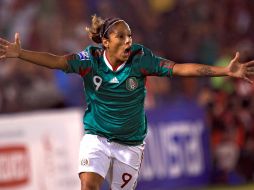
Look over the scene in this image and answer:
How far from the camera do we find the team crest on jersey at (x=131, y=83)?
26.1ft

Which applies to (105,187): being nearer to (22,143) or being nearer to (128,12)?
(22,143)

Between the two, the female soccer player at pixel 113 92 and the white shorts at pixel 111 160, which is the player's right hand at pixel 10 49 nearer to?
the female soccer player at pixel 113 92

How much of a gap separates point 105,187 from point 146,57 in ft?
16.9

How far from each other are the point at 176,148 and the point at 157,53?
6.59ft

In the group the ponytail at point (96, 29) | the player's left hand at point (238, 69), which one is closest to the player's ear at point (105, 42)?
the ponytail at point (96, 29)

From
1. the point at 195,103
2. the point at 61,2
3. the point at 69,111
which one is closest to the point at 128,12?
the point at 61,2

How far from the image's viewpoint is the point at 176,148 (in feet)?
44.7

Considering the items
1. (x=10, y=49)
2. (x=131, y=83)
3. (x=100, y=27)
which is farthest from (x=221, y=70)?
(x=10, y=49)

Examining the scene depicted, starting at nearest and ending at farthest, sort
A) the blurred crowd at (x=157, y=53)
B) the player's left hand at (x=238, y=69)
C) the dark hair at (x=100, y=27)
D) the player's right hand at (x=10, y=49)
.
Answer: the player's left hand at (x=238, y=69)
the player's right hand at (x=10, y=49)
the dark hair at (x=100, y=27)
the blurred crowd at (x=157, y=53)

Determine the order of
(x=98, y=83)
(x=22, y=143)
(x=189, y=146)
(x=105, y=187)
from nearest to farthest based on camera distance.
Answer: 1. (x=98, y=83)
2. (x=22, y=143)
3. (x=105, y=187)
4. (x=189, y=146)

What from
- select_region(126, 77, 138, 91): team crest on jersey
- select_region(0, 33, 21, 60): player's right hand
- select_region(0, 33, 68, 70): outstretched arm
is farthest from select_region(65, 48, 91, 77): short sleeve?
select_region(0, 33, 21, 60): player's right hand

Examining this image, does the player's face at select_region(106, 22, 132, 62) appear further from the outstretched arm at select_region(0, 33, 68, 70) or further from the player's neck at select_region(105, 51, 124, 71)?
the outstretched arm at select_region(0, 33, 68, 70)

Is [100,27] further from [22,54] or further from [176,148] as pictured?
[176,148]

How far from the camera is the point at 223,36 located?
1634 cm
